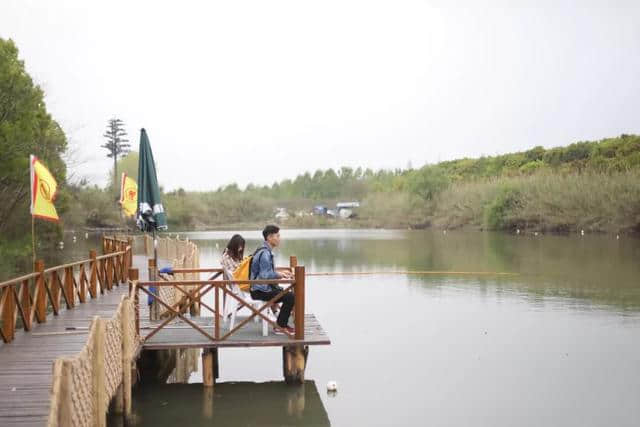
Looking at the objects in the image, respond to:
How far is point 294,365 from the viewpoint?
9.95 metres

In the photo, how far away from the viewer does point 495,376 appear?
11016mm

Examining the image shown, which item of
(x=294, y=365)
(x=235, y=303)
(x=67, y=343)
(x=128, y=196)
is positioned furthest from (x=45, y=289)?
(x=128, y=196)

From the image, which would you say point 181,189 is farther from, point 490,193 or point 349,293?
point 349,293

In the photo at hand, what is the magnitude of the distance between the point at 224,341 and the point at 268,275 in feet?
3.35

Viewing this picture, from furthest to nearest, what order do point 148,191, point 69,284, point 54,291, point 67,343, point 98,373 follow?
point 69,284
point 54,291
point 148,191
point 67,343
point 98,373

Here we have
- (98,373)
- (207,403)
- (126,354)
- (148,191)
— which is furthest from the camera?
(148,191)

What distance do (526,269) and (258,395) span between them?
19.2 metres

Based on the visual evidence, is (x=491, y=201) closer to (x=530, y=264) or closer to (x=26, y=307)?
(x=530, y=264)

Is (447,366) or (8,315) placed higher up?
(8,315)

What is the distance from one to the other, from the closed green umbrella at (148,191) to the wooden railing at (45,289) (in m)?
1.64

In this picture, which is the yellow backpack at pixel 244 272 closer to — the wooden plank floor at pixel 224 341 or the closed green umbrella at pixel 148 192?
the wooden plank floor at pixel 224 341

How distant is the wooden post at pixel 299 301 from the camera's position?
29.1 ft

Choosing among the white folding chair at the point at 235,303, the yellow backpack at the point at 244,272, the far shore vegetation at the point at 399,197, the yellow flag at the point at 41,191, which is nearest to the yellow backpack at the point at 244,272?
the yellow backpack at the point at 244,272

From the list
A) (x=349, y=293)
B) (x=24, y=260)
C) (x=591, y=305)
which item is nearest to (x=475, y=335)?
(x=591, y=305)
